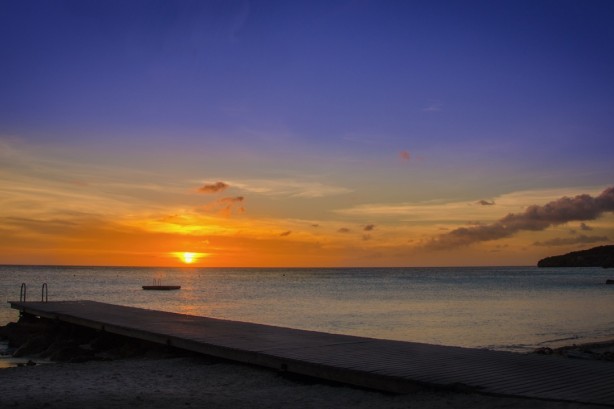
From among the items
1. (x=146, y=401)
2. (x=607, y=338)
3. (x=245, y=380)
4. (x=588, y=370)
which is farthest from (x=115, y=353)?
(x=607, y=338)

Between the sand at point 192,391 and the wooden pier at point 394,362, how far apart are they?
0.79 feet

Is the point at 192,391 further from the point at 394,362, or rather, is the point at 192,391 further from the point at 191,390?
the point at 394,362

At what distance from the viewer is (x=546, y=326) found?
26922 mm

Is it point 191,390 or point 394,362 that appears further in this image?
point 394,362

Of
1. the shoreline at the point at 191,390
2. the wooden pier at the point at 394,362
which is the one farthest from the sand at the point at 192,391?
the wooden pier at the point at 394,362

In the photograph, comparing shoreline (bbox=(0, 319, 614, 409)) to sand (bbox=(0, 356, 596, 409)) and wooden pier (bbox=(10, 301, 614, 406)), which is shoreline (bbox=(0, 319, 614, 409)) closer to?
sand (bbox=(0, 356, 596, 409))

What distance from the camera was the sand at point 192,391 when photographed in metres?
8.00

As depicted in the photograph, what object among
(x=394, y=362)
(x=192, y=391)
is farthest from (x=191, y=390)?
(x=394, y=362)

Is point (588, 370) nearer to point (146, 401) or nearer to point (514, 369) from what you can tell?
point (514, 369)

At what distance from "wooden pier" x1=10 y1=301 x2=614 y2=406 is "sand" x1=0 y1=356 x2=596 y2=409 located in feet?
0.79

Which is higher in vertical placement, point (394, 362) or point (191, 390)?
point (394, 362)

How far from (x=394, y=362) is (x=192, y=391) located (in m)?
3.30

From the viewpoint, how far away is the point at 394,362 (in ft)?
32.7

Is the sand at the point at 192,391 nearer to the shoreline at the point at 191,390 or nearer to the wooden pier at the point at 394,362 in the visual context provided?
the shoreline at the point at 191,390
